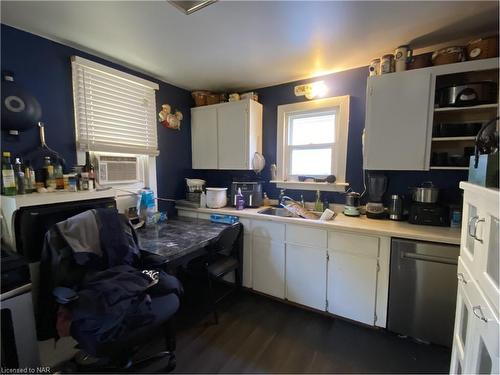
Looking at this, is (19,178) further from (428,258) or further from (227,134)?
(428,258)

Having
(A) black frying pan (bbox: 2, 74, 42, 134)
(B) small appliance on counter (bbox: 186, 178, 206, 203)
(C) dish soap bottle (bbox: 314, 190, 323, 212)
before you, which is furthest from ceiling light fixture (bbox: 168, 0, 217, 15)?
(C) dish soap bottle (bbox: 314, 190, 323, 212)

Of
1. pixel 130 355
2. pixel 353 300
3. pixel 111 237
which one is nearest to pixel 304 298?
pixel 353 300

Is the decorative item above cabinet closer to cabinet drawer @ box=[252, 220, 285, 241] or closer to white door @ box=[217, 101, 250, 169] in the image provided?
cabinet drawer @ box=[252, 220, 285, 241]

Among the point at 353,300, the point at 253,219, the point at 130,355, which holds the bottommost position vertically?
the point at 130,355

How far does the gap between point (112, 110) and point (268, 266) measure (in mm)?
2128

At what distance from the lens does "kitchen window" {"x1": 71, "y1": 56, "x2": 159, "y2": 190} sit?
1.96 meters

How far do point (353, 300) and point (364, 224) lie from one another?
0.64m

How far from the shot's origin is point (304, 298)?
2123mm

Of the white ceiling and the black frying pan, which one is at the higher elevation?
the white ceiling

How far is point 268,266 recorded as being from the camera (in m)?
2.28

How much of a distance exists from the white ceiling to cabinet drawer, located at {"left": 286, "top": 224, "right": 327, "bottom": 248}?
1.53m

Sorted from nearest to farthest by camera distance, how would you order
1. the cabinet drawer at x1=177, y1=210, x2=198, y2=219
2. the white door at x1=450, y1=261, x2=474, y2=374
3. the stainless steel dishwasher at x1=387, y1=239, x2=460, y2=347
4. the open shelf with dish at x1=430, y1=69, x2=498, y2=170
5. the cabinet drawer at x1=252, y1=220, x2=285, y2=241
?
1. the white door at x1=450, y1=261, x2=474, y2=374
2. the stainless steel dishwasher at x1=387, y1=239, x2=460, y2=347
3. the open shelf with dish at x1=430, y1=69, x2=498, y2=170
4. the cabinet drawer at x1=252, y1=220, x2=285, y2=241
5. the cabinet drawer at x1=177, y1=210, x2=198, y2=219

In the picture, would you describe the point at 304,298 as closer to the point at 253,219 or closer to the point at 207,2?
the point at 253,219

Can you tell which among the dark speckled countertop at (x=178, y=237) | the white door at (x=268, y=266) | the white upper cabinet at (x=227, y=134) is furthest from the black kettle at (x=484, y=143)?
the white upper cabinet at (x=227, y=134)
